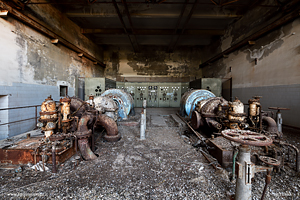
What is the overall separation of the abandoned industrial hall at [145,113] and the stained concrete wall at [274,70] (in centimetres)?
4

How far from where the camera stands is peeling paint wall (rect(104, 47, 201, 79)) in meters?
13.9

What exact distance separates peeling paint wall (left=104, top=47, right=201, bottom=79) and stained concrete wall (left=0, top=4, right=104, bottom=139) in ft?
21.1

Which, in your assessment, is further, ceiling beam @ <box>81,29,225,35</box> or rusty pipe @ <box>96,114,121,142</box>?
ceiling beam @ <box>81,29,225,35</box>

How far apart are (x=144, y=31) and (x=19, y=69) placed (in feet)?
24.7

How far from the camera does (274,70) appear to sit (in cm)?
578

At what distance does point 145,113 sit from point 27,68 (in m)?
4.87

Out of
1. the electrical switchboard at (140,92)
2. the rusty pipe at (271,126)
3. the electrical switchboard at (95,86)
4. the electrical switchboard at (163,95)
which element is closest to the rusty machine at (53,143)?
the rusty pipe at (271,126)

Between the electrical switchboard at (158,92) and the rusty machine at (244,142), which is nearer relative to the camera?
the rusty machine at (244,142)

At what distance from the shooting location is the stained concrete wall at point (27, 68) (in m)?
4.49

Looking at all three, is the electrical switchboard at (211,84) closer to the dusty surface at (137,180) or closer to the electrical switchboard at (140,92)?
the electrical switchboard at (140,92)

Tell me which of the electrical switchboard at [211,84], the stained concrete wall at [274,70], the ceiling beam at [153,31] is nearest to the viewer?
the stained concrete wall at [274,70]

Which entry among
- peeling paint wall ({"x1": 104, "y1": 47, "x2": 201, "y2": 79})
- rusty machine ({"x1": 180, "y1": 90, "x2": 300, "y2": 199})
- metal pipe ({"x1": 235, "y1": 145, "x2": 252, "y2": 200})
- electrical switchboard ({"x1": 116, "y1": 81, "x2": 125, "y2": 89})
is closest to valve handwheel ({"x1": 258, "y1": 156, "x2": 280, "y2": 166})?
→ rusty machine ({"x1": 180, "y1": 90, "x2": 300, "y2": 199})

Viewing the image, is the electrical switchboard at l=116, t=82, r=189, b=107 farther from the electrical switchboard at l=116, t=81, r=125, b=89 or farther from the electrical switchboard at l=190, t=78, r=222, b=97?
the electrical switchboard at l=190, t=78, r=222, b=97

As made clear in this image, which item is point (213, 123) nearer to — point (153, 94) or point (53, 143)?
point (53, 143)
